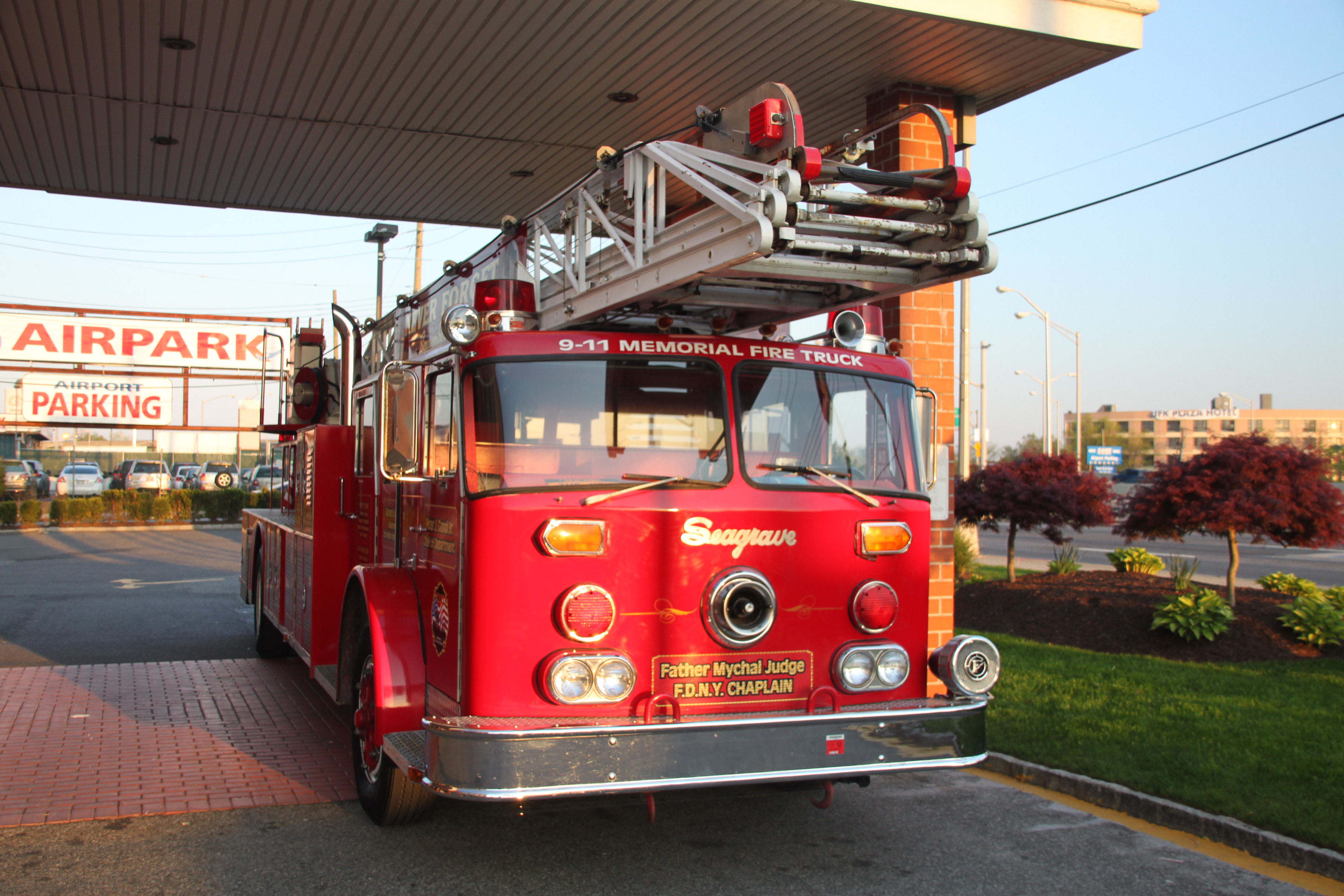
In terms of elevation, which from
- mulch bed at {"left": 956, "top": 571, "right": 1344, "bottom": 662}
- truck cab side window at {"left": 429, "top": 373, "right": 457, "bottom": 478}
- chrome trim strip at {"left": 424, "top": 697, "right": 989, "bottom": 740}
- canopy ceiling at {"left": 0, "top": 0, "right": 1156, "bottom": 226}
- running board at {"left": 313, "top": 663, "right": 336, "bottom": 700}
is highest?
canopy ceiling at {"left": 0, "top": 0, "right": 1156, "bottom": 226}

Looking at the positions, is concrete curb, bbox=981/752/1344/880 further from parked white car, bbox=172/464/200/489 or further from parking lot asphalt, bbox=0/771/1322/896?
parked white car, bbox=172/464/200/489

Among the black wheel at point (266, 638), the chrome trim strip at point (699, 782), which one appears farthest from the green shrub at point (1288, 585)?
the black wheel at point (266, 638)

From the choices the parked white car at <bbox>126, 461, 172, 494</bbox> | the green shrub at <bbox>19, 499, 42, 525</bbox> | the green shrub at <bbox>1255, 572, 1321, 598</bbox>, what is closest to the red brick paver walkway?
the green shrub at <bbox>1255, 572, 1321, 598</bbox>

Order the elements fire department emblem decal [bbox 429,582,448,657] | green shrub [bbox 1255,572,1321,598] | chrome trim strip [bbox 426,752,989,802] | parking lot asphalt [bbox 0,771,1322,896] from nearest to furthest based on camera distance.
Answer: chrome trim strip [bbox 426,752,989,802] → parking lot asphalt [bbox 0,771,1322,896] → fire department emblem decal [bbox 429,582,448,657] → green shrub [bbox 1255,572,1321,598]

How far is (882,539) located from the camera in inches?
205

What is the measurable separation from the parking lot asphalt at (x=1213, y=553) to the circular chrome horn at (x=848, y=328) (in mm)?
14003

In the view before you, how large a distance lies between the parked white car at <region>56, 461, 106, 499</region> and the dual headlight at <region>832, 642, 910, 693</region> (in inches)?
1459

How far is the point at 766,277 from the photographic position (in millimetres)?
5043

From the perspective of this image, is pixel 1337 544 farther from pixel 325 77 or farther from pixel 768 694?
pixel 325 77

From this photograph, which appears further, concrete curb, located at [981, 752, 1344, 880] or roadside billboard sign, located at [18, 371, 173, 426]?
roadside billboard sign, located at [18, 371, 173, 426]

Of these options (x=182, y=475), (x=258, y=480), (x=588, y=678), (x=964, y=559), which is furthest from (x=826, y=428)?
(x=182, y=475)

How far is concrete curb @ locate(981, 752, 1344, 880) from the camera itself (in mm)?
4965

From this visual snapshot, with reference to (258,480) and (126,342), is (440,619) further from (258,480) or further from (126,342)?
(258,480)

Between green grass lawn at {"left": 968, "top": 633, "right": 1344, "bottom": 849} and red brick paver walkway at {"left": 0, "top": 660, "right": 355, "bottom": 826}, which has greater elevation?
green grass lawn at {"left": 968, "top": 633, "right": 1344, "bottom": 849}
